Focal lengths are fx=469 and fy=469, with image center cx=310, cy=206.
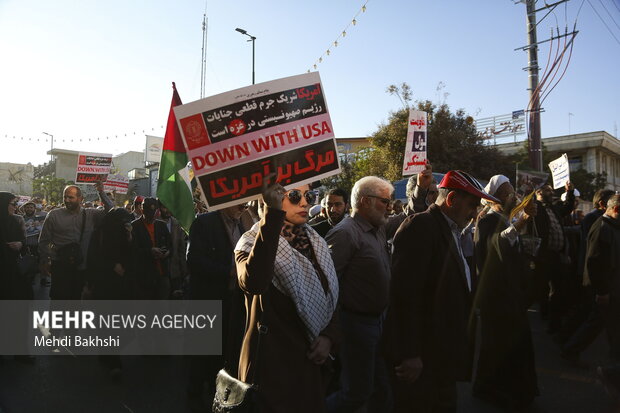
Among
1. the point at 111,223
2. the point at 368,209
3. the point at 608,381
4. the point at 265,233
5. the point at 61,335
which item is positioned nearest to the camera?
the point at 265,233

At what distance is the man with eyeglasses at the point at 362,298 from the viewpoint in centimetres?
321

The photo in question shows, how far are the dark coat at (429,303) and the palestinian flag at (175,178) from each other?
213cm

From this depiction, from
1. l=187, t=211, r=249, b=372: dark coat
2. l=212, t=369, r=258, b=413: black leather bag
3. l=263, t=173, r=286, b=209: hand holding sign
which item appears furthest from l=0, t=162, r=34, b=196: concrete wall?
l=263, t=173, r=286, b=209: hand holding sign

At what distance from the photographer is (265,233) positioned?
2113mm

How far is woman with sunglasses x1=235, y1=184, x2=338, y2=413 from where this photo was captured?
A: 2145 mm

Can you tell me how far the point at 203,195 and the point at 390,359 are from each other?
4.82 ft

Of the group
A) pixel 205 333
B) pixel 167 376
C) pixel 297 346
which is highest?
pixel 297 346

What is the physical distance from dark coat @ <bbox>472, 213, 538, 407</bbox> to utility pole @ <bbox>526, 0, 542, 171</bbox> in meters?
9.67

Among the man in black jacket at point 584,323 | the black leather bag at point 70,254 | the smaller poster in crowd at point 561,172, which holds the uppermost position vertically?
the smaller poster in crowd at point 561,172

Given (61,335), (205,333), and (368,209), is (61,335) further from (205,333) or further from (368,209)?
(368,209)

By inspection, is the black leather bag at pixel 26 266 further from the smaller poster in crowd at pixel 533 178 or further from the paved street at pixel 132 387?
the smaller poster in crowd at pixel 533 178

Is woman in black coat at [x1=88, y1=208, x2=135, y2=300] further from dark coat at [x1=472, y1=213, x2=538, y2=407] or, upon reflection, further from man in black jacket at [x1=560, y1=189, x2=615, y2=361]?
man in black jacket at [x1=560, y1=189, x2=615, y2=361]

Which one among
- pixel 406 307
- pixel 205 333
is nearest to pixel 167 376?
pixel 205 333

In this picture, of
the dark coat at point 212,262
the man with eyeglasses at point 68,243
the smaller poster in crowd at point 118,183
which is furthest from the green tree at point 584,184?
the dark coat at point 212,262
